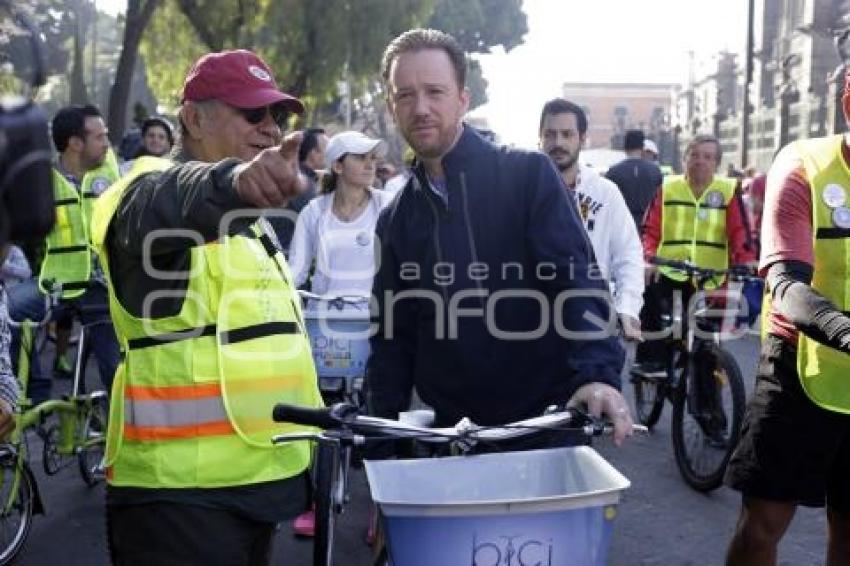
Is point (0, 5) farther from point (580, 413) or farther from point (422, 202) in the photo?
point (422, 202)

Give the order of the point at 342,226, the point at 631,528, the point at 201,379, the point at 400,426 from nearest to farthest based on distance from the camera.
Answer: the point at 400,426 < the point at 201,379 < the point at 631,528 < the point at 342,226

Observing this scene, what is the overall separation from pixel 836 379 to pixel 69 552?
11.7ft

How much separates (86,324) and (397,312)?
140 inches

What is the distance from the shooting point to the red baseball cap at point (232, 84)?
8.79 feet

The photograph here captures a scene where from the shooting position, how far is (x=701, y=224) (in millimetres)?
7387

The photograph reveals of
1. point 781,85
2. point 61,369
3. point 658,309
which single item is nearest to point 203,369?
point 658,309

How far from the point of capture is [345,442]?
7.51 feet

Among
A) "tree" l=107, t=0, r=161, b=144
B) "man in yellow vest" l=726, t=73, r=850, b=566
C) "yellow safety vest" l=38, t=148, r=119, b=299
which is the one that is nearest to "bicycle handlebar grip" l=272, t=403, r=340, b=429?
"man in yellow vest" l=726, t=73, r=850, b=566

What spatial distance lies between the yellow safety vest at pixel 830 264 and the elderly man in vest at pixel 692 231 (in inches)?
150

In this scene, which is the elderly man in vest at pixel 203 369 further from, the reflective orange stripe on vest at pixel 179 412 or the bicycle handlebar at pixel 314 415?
the bicycle handlebar at pixel 314 415

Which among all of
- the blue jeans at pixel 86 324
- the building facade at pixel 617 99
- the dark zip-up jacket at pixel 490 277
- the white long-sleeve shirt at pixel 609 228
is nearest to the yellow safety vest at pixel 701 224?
the white long-sleeve shirt at pixel 609 228

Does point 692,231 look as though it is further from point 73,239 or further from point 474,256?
point 474,256

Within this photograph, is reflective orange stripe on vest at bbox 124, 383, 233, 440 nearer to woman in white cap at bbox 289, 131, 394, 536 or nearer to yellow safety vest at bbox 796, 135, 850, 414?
yellow safety vest at bbox 796, 135, 850, 414

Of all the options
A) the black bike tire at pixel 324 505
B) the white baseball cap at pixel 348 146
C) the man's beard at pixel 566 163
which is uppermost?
the white baseball cap at pixel 348 146
